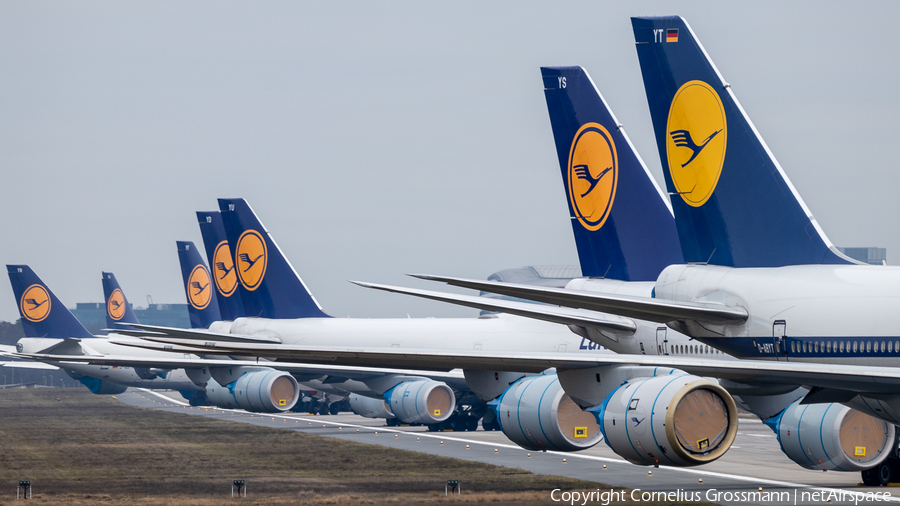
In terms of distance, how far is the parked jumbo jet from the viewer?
12.2 m

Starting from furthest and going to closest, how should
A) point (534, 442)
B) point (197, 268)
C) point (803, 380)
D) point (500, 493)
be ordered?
1. point (197, 268)
2. point (500, 493)
3. point (534, 442)
4. point (803, 380)

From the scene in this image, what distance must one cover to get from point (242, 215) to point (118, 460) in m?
16.2

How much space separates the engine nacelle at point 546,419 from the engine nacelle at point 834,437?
3.62 m

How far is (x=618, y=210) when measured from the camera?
72.2ft

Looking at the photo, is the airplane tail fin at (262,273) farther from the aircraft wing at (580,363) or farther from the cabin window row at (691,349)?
the aircraft wing at (580,363)

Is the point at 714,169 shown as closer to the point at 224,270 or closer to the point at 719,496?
the point at 719,496

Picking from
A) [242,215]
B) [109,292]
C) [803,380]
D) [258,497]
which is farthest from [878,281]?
[109,292]

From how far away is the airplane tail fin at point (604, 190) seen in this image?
71.6 feet

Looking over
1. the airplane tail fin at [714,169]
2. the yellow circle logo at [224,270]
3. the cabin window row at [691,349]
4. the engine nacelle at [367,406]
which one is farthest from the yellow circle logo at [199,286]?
the airplane tail fin at [714,169]

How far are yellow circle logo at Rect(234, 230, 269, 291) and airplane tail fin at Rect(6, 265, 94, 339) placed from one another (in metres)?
23.1

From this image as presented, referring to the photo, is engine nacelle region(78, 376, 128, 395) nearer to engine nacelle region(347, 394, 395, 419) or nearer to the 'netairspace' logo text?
engine nacelle region(347, 394, 395, 419)

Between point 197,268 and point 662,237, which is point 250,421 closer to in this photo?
point 197,268

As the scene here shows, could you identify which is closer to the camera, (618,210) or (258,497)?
(258,497)

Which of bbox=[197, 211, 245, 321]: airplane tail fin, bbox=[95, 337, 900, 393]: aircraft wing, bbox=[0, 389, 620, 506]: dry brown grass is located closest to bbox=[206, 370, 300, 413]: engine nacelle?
bbox=[0, 389, 620, 506]: dry brown grass
